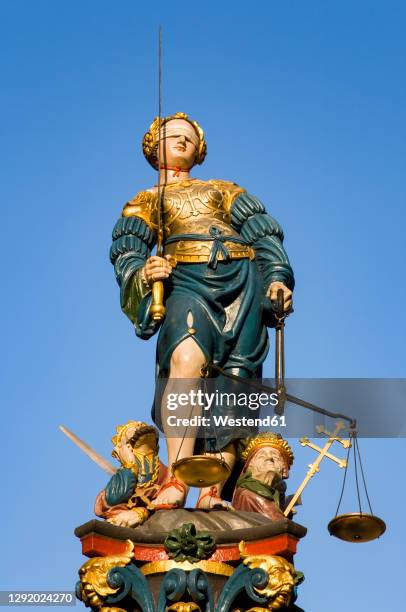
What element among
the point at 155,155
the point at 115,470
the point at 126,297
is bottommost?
the point at 115,470

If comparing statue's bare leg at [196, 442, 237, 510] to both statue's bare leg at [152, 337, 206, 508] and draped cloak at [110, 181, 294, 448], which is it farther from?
statue's bare leg at [152, 337, 206, 508]

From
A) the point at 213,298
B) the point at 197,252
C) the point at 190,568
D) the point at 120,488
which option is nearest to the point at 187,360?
the point at 213,298

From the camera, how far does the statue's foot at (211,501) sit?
53.1 feet

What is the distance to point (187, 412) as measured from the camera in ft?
54.3

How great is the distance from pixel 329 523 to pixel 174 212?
11.8 feet

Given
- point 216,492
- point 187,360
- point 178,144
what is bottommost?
point 216,492

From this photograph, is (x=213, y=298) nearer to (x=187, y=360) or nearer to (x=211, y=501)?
(x=187, y=360)

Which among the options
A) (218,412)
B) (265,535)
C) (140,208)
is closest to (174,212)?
(140,208)

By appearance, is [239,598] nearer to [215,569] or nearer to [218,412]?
[215,569]

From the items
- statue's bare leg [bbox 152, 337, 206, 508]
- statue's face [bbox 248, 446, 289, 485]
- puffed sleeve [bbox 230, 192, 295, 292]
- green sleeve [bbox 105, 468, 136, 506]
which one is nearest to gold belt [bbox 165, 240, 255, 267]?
puffed sleeve [bbox 230, 192, 295, 292]

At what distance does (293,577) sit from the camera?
15367 mm

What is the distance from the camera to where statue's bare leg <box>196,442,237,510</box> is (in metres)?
16.2

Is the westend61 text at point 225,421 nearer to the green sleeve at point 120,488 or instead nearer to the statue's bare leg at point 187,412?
the statue's bare leg at point 187,412

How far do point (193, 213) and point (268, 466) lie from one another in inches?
101
